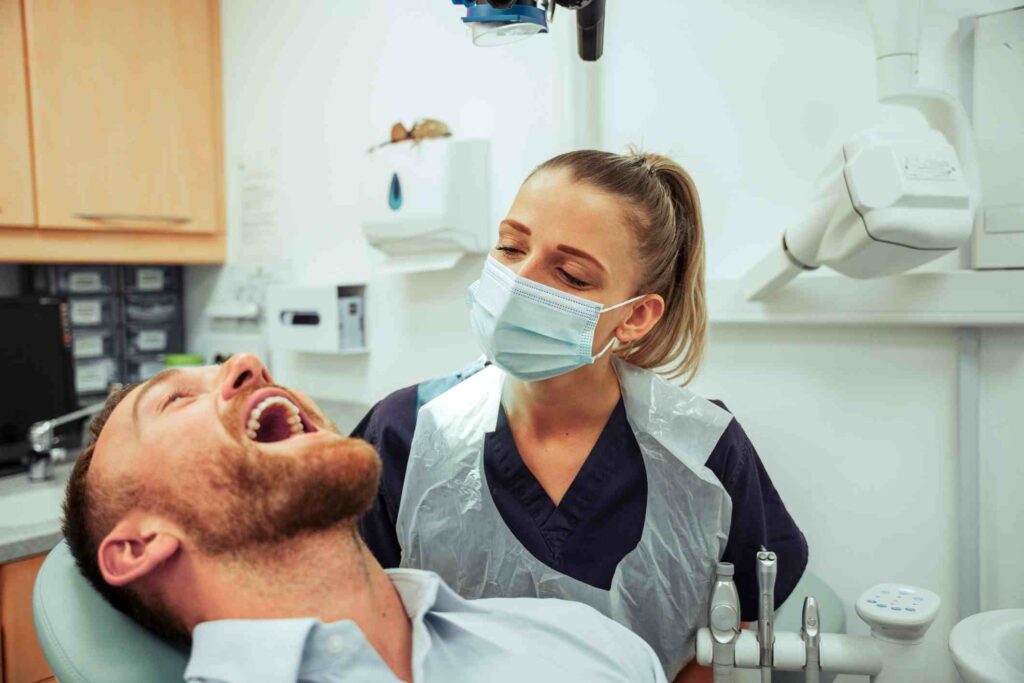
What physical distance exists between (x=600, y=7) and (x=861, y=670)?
962 millimetres

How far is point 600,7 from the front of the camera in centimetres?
110

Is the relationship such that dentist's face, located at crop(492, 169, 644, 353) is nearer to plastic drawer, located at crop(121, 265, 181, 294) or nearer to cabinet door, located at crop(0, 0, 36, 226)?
cabinet door, located at crop(0, 0, 36, 226)

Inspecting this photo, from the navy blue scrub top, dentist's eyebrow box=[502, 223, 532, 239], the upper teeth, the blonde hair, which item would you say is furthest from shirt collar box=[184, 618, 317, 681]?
the blonde hair

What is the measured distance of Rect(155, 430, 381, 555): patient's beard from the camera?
2.96ft

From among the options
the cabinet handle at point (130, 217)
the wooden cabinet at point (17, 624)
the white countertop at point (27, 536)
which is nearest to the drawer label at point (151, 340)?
the cabinet handle at point (130, 217)

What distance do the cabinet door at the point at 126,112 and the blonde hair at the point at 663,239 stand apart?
1.61 metres

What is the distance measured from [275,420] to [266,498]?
0.86 feet

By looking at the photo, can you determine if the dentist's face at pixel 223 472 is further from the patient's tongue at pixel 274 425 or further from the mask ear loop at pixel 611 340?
the mask ear loop at pixel 611 340

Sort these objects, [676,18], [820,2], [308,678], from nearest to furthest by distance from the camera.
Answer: [308,678], [820,2], [676,18]

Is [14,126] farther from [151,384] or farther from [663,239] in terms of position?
[663,239]

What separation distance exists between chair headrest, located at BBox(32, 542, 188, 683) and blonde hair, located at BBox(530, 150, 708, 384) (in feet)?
2.80

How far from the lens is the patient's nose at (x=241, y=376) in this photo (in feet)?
3.35

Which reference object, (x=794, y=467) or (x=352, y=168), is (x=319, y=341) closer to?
(x=352, y=168)

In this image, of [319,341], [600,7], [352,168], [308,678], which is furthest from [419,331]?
[308,678]
